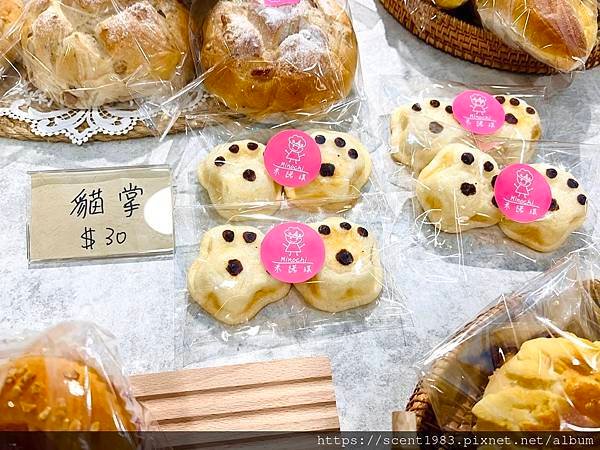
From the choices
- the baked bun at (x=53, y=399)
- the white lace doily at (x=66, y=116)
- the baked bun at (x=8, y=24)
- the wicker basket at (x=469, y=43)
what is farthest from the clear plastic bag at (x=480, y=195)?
the baked bun at (x=8, y=24)

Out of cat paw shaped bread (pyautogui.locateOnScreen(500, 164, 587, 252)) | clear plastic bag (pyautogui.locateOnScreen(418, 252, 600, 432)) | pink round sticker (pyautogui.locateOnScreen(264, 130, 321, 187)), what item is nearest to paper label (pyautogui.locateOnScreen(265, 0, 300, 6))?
pink round sticker (pyautogui.locateOnScreen(264, 130, 321, 187))

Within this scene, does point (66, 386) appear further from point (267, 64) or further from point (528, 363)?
point (267, 64)

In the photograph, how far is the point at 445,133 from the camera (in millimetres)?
1776

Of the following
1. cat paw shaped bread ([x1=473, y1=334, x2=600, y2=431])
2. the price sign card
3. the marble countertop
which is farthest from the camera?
the price sign card

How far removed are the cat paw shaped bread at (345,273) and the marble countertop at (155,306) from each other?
9 centimetres

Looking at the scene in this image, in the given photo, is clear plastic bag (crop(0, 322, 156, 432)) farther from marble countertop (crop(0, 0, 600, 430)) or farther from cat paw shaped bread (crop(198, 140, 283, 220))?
cat paw shaped bread (crop(198, 140, 283, 220))

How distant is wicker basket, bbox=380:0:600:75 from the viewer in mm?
1971

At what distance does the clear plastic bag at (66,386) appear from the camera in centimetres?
103

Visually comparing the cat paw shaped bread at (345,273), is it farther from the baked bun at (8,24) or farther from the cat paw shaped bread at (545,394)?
the baked bun at (8,24)

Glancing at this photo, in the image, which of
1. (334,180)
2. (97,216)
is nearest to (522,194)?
(334,180)

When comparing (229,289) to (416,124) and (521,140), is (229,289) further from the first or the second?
(521,140)

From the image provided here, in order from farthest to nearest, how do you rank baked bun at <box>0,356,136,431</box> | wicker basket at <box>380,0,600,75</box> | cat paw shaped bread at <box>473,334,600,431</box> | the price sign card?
wicker basket at <box>380,0,600,75</box> < the price sign card < cat paw shaped bread at <box>473,334,600,431</box> < baked bun at <box>0,356,136,431</box>

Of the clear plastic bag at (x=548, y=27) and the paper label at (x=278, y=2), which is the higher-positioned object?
the paper label at (x=278, y=2)

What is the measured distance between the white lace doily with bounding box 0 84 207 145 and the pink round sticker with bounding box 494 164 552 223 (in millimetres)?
986
